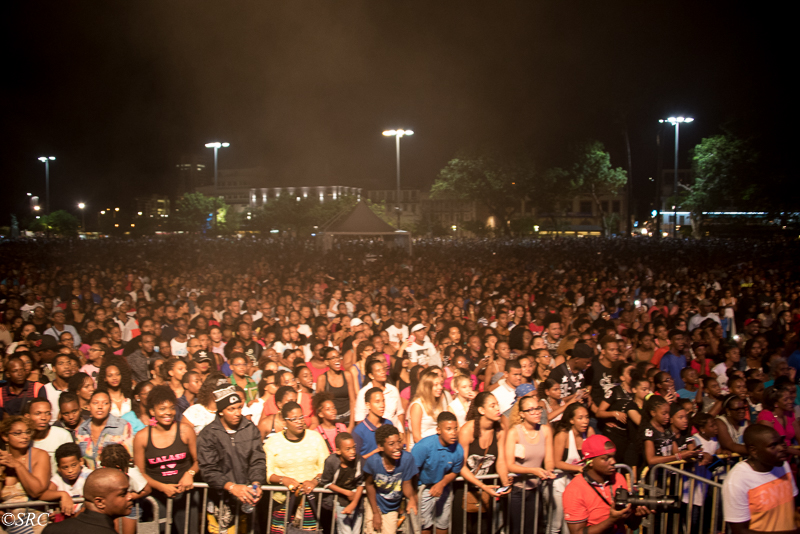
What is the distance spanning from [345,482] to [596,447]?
5.69 feet

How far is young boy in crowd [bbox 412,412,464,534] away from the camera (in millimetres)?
4070

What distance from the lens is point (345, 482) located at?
4004 mm

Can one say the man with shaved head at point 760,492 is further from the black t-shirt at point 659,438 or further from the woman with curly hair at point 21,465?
the woman with curly hair at point 21,465

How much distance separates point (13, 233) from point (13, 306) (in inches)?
1261

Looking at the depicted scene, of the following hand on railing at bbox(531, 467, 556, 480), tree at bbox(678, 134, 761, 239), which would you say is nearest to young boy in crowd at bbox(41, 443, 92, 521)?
hand on railing at bbox(531, 467, 556, 480)

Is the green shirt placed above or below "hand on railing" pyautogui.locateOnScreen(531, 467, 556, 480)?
above

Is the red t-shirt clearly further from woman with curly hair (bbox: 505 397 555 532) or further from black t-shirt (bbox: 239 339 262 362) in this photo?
black t-shirt (bbox: 239 339 262 362)

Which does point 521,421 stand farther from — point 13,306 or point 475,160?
point 475,160

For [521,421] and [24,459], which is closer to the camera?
[24,459]

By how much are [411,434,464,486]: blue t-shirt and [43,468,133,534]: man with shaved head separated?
193 centimetres

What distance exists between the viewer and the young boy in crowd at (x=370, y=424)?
4457 mm

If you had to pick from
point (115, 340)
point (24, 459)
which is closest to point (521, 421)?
point (24, 459)

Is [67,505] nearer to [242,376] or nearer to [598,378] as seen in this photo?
[242,376]

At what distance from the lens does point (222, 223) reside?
72812mm
